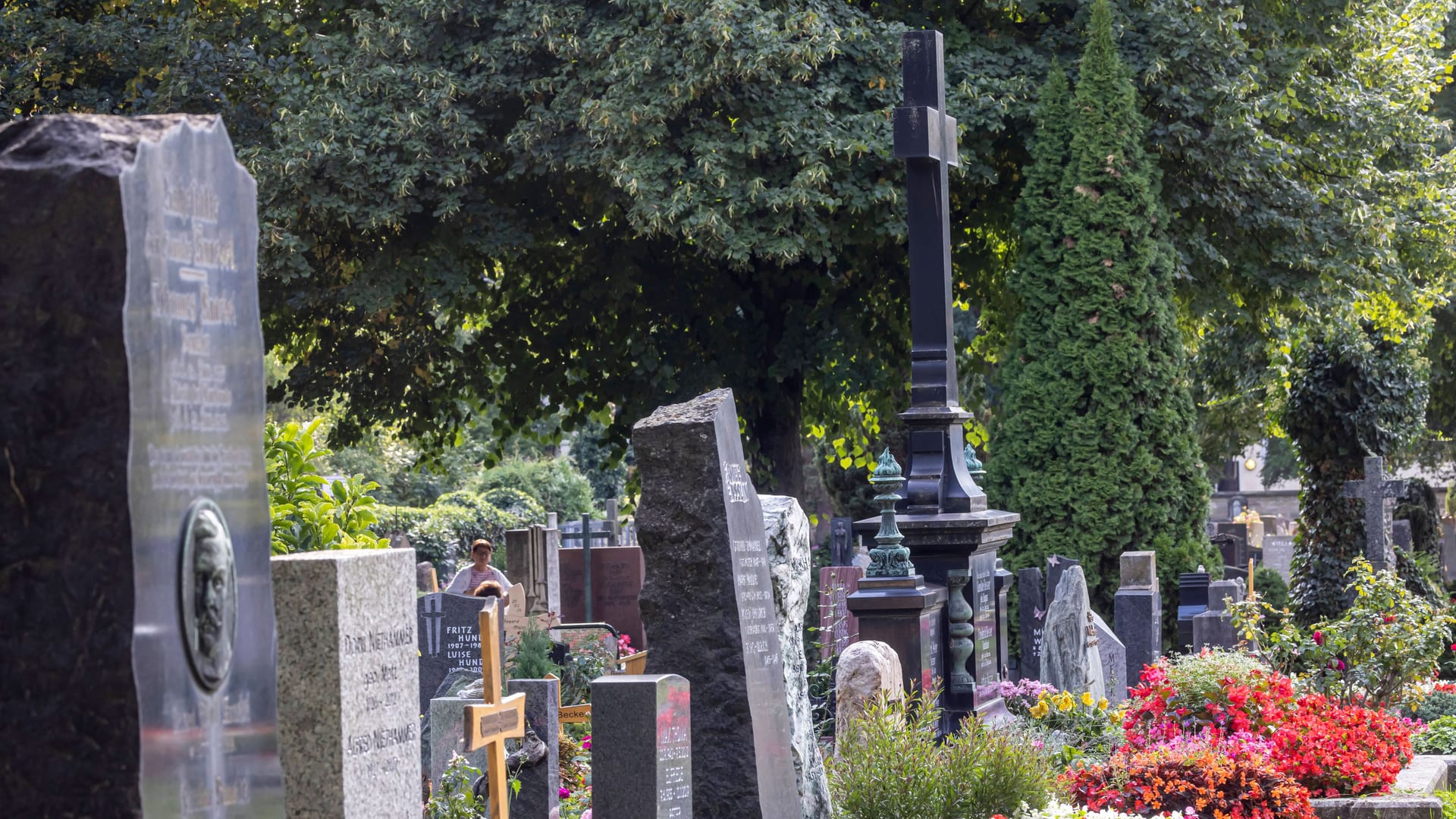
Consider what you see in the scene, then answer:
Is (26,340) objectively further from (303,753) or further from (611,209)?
(611,209)

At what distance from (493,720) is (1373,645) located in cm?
686

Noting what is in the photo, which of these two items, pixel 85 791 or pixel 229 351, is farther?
pixel 229 351

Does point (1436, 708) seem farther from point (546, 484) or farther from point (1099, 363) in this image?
point (546, 484)

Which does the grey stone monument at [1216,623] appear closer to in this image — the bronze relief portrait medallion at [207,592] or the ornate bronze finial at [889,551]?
the ornate bronze finial at [889,551]

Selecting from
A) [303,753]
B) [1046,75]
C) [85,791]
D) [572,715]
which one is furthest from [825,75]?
[85,791]

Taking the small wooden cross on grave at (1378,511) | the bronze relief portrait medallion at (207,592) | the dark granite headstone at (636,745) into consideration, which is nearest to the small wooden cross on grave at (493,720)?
the dark granite headstone at (636,745)

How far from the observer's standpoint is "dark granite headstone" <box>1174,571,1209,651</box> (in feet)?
49.8

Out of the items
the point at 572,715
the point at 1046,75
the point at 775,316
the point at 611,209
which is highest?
the point at 1046,75

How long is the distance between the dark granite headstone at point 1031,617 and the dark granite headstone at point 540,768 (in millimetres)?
5580

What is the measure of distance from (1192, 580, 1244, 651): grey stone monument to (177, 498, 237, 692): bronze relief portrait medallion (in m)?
11.9

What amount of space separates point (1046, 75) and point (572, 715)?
858cm

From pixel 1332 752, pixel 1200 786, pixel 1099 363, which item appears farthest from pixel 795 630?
pixel 1099 363

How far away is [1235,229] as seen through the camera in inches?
667

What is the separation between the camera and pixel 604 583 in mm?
19766
